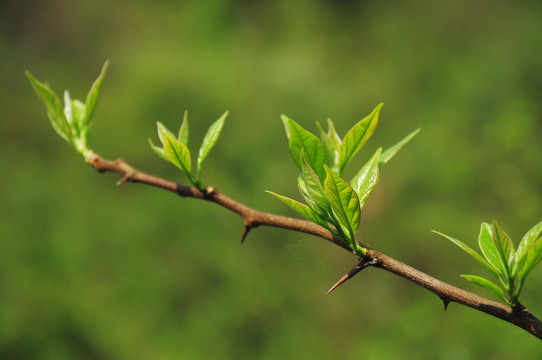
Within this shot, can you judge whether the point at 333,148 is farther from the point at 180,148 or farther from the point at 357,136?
the point at 180,148

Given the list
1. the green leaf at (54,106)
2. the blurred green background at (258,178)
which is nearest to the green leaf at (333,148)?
the green leaf at (54,106)

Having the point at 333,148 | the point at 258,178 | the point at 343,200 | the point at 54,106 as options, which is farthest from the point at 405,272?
the point at 258,178

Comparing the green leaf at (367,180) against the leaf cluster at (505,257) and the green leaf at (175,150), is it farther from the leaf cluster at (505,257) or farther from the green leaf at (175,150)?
the green leaf at (175,150)

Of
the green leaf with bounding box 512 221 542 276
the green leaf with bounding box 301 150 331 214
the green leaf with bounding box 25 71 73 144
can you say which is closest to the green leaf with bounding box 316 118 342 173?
the green leaf with bounding box 301 150 331 214

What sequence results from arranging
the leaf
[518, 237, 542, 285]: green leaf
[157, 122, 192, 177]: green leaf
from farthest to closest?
1. the leaf
2. [157, 122, 192, 177]: green leaf
3. [518, 237, 542, 285]: green leaf

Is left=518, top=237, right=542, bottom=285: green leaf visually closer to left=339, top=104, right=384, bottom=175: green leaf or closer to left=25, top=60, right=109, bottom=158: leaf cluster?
left=339, top=104, right=384, bottom=175: green leaf

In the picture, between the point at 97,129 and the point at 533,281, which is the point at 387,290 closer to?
the point at 533,281
